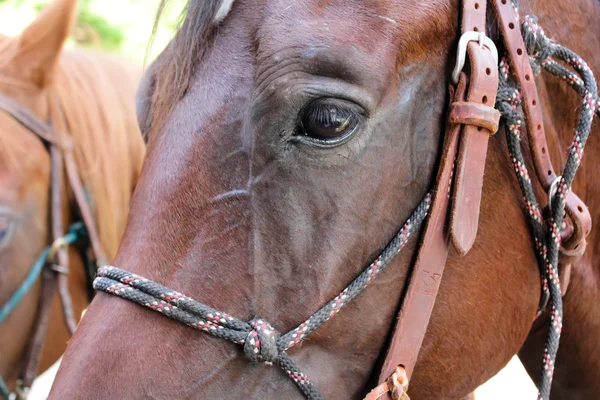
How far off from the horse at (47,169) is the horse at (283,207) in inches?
53.8

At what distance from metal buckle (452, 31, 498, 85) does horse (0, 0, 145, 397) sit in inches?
74.9

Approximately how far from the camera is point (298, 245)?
1.24 m

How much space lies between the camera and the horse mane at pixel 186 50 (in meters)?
1.35

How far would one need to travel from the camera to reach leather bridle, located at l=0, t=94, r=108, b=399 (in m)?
2.55

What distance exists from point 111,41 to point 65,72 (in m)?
4.85

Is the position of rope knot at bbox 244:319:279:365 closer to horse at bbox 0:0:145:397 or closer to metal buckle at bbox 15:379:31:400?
horse at bbox 0:0:145:397

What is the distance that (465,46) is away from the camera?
1.27 meters

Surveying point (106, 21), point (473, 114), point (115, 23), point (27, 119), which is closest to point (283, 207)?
point (473, 114)

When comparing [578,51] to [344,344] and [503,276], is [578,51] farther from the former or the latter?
[344,344]

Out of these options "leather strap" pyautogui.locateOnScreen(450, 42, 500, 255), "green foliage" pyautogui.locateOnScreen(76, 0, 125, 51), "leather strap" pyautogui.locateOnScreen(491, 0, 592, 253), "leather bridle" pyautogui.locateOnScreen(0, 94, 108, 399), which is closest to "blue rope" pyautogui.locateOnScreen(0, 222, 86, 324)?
"leather bridle" pyautogui.locateOnScreen(0, 94, 108, 399)

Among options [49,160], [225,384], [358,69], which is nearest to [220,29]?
[358,69]

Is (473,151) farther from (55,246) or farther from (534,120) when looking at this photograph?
(55,246)

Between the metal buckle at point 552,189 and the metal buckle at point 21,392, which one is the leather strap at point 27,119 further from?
the metal buckle at point 552,189

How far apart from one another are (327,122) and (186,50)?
408 millimetres
